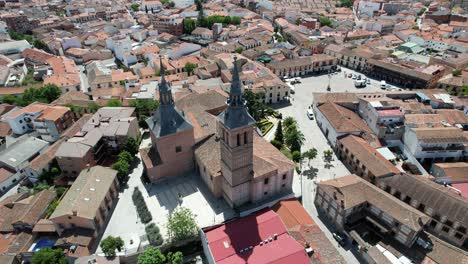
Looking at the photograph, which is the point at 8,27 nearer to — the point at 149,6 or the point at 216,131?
the point at 149,6

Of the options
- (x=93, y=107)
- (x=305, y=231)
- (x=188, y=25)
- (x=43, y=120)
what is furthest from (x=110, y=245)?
(x=188, y=25)

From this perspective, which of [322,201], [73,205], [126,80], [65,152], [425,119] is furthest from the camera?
[126,80]

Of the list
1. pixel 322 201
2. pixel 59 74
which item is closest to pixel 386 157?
pixel 322 201

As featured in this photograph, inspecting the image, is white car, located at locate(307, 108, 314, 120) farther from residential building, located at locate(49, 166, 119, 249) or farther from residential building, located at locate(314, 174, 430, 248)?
residential building, located at locate(49, 166, 119, 249)

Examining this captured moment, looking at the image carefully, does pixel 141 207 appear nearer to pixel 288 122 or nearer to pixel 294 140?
pixel 294 140

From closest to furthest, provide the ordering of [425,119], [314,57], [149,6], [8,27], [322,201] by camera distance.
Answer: [322,201]
[425,119]
[314,57]
[8,27]
[149,6]

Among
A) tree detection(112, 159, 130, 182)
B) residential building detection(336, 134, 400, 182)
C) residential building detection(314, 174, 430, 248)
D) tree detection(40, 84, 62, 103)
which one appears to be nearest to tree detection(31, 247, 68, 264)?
tree detection(112, 159, 130, 182)

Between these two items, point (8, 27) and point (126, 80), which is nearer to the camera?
point (126, 80)
